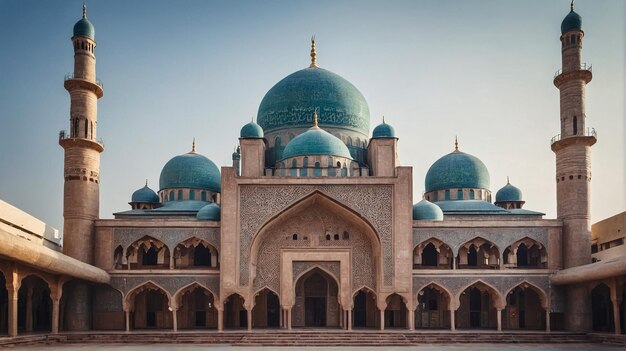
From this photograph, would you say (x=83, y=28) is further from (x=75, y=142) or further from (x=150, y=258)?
(x=150, y=258)

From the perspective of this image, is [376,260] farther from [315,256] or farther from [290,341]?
[290,341]

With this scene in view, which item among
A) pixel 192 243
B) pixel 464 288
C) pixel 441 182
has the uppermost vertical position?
pixel 441 182

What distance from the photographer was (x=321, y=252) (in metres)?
20.4

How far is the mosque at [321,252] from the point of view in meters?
19.5

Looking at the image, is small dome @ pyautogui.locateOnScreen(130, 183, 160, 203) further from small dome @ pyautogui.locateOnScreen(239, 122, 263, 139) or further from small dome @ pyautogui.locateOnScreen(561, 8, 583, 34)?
small dome @ pyautogui.locateOnScreen(561, 8, 583, 34)

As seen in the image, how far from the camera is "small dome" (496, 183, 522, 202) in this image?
25359 millimetres

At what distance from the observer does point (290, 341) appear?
17.9m

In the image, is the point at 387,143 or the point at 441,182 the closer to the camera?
the point at 387,143

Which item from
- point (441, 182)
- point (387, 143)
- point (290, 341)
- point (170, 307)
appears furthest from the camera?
point (441, 182)

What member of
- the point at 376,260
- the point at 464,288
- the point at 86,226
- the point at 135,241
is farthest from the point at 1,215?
the point at 464,288

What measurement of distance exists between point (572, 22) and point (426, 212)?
691 centimetres

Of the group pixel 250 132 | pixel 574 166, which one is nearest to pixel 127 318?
pixel 250 132

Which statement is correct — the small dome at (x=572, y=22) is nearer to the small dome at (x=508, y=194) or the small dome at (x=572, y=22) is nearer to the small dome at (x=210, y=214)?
the small dome at (x=508, y=194)

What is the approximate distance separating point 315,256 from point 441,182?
274 inches
